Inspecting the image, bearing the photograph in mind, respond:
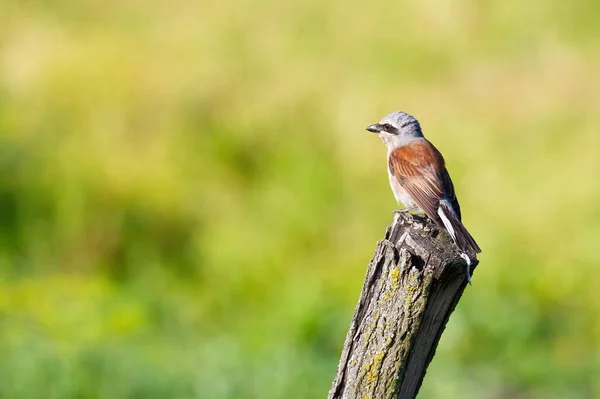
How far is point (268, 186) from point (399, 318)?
836cm

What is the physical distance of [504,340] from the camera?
8883mm

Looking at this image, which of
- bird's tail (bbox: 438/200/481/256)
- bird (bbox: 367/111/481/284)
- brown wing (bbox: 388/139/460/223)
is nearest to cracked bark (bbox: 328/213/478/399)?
bird's tail (bbox: 438/200/481/256)

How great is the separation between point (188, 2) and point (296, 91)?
301 centimetres

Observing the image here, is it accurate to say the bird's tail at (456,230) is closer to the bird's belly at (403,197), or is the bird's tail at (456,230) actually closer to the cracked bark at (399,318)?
the cracked bark at (399,318)

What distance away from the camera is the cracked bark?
10.7 feet

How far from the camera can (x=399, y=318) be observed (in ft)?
10.7

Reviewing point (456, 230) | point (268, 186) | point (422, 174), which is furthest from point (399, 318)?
point (268, 186)

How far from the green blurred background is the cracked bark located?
407cm

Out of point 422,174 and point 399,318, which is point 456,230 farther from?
point 422,174

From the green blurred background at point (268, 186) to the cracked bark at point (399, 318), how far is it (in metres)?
4.07

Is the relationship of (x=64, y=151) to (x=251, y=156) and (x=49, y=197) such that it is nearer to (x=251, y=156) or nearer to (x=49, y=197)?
(x=49, y=197)

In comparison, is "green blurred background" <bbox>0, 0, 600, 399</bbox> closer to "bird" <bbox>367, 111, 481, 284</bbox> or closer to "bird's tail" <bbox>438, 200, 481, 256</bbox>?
"bird" <bbox>367, 111, 481, 284</bbox>

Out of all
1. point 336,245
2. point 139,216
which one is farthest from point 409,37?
point 139,216

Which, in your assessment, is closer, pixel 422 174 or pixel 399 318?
pixel 399 318
